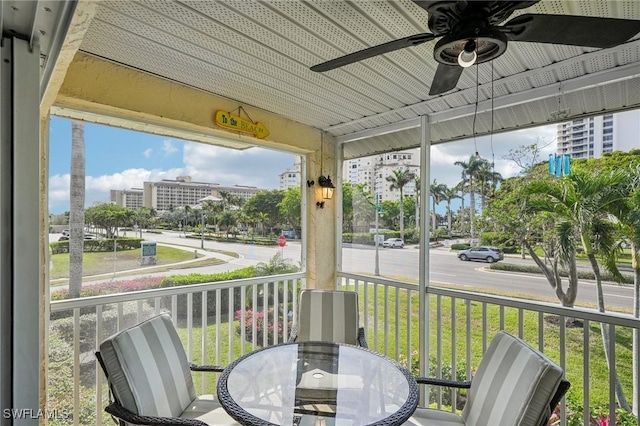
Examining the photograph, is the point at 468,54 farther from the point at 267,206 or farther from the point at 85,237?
the point at 85,237

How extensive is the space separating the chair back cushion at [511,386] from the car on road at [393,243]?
1.53 meters

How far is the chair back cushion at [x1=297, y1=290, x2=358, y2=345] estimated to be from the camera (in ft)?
8.85

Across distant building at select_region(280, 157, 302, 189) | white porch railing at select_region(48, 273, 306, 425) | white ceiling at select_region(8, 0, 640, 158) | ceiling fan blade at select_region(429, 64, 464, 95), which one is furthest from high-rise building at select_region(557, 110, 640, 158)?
white porch railing at select_region(48, 273, 306, 425)

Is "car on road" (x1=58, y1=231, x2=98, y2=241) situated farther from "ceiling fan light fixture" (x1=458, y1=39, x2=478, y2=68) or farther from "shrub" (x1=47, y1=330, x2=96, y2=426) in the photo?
"ceiling fan light fixture" (x1=458, y1=39, x2=478, y2=68)

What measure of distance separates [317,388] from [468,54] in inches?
Answer: 72.9

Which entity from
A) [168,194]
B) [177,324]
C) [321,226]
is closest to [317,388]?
[177,324]

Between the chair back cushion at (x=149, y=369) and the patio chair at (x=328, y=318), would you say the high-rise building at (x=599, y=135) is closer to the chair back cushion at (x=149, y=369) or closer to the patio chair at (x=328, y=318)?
the patio chair at (x=328, y=318)

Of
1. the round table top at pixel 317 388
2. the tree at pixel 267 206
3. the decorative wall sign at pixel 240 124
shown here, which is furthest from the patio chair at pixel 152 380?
the decorative wall sign at pixel 240 124

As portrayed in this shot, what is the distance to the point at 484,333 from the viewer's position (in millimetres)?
2590

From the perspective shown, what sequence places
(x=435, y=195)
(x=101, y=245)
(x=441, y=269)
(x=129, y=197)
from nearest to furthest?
(x=101, y=245)
(x=129, y=197)
(x=441, y=269)
(x=435, y=195)

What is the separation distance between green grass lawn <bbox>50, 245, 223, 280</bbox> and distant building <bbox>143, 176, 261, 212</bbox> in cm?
36

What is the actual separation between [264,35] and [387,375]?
209 centimetres

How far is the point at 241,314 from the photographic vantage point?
303cm

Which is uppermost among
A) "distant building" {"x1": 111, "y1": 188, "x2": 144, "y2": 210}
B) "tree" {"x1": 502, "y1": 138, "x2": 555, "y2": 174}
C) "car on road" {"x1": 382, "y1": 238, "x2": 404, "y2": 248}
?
"tree" {"x1": 502, "y1": 138, "x2": 555, "y2": 174}
